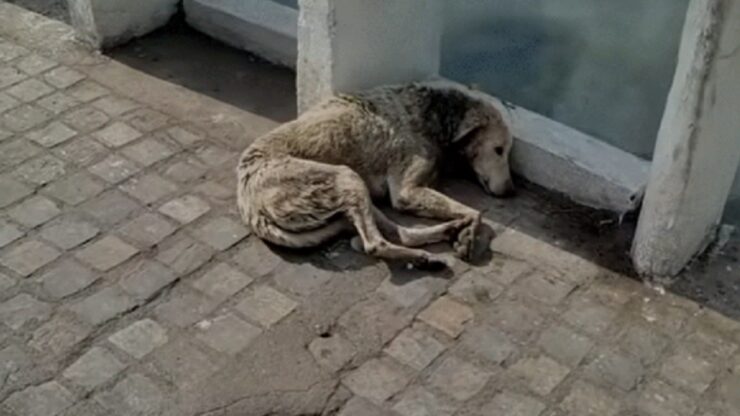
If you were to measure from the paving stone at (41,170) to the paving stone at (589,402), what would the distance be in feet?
9.76

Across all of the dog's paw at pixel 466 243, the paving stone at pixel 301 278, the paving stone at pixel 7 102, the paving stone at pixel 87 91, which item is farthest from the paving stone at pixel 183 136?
the dog's paw at pixel 466 243

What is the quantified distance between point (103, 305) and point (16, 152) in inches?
57.3

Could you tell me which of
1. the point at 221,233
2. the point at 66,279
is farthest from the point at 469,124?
the point at 66,279

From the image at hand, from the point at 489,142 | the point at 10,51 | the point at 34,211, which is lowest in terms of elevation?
the point at 34,211

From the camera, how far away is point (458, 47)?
6.83 meters

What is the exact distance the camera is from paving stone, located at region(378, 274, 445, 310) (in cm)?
490

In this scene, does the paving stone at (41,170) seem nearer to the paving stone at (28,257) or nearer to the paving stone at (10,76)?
the paving stone at (28,257)

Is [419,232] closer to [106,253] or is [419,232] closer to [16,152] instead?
[106,253]

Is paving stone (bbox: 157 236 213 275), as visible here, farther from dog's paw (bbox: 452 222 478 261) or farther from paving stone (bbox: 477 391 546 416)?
paving stone (bbox: 477 391 546 416)

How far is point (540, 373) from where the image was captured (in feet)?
14.9

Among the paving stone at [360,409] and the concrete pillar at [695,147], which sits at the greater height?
the concrete pillar at [695,147]

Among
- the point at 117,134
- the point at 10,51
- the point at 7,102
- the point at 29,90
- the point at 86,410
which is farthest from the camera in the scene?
the point at 10,51

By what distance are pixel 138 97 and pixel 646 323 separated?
3323 mm

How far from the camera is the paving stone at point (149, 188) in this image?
18.2ft
